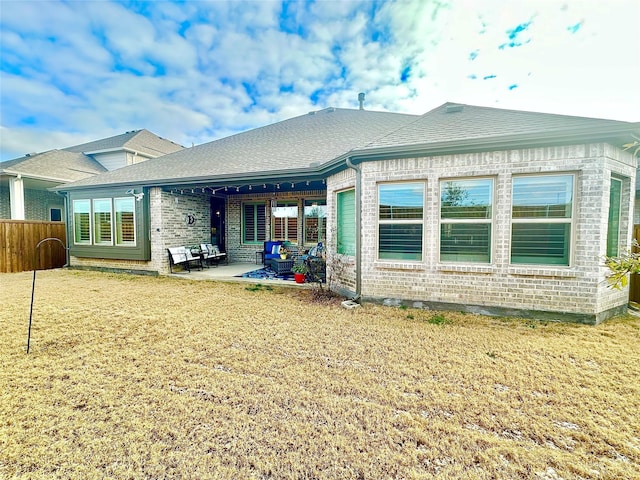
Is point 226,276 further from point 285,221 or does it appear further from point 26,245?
point 26,245

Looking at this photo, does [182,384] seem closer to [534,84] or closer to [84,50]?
[534,84]

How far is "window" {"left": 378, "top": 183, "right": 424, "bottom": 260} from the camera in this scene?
559 cm

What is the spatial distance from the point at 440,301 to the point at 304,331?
2.77 m

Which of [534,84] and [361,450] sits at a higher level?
[534,84]

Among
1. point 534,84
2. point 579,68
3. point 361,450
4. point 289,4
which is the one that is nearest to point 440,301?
point 361,450

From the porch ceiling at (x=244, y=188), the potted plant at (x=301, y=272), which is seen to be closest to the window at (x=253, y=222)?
the porch ceiling at (x=244, y=188)

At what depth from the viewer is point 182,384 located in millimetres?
2938

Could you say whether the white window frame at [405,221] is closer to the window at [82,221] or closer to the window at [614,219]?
the window at [614,219]

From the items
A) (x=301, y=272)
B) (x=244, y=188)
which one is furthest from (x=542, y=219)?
(x=244, y=188)

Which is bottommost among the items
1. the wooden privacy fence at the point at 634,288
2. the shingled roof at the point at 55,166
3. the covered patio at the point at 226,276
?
the covered patio at the point at 226,276

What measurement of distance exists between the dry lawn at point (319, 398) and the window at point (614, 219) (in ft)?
4.30

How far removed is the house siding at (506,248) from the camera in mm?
4656

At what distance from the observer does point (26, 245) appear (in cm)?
1054

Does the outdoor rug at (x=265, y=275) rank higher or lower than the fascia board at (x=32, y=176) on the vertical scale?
lower
